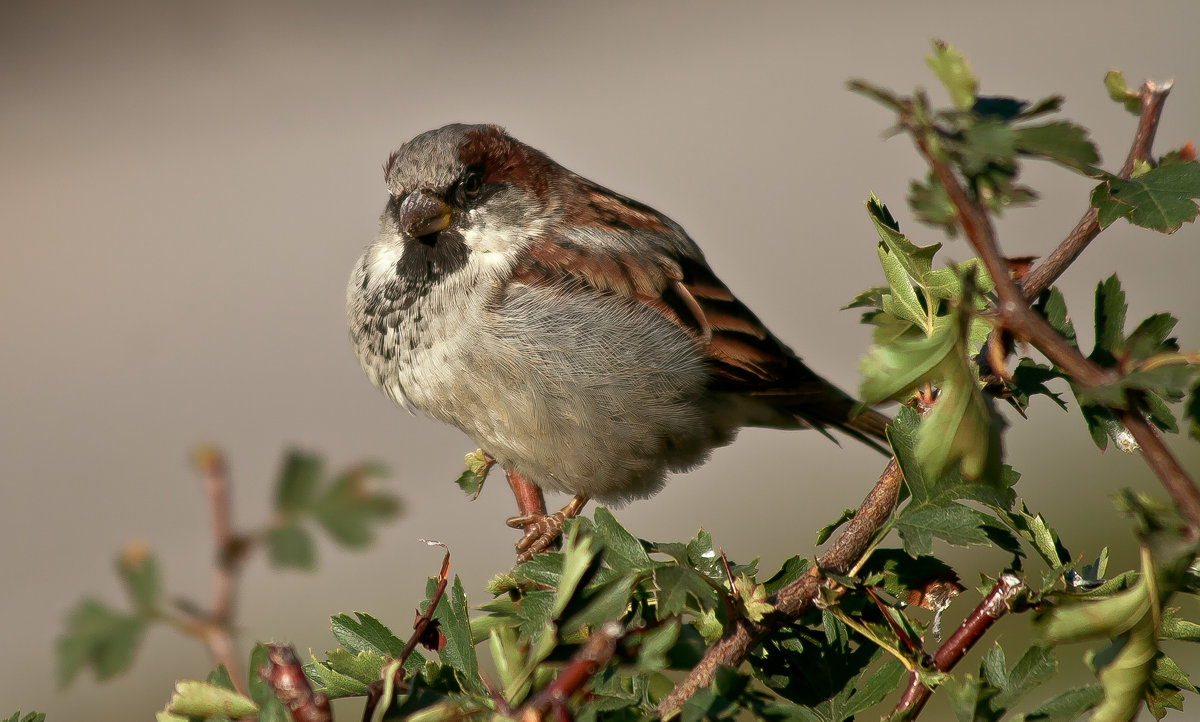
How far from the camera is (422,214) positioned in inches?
79.7

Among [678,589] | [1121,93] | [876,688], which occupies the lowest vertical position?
[876,688]

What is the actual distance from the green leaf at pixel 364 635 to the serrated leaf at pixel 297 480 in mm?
361

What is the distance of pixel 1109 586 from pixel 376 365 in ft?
5.19

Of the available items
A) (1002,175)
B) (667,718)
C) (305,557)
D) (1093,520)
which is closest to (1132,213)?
(1002,175)

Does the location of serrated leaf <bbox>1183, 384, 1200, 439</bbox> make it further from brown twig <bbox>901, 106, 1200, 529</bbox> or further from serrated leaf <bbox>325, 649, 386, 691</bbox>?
serrated leaf <bbox>325, 649, 386, 691</bbox>

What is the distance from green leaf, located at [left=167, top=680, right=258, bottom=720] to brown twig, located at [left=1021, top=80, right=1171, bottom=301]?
2.12 ft

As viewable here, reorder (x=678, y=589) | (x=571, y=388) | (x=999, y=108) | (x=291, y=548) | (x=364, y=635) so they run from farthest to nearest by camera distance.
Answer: (x=571, y=388)
(x=364, y=635)
(x=678, y=589)
(x=999, y=108)
(x=291, y=548)

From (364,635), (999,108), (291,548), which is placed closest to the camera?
Result: (291,548)

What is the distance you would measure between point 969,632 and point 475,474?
1105 mm

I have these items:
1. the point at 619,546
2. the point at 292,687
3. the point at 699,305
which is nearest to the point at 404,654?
the point at 292,687

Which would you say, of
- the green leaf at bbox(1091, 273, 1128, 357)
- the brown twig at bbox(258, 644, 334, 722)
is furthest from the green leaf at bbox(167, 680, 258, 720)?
the green leaf at bbox(1091, 273, 1128, 357)

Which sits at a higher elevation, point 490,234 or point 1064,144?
point 1064,144

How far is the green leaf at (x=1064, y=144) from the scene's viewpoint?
57 centimetres

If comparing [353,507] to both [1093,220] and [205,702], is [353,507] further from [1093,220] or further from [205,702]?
[1093,220]
